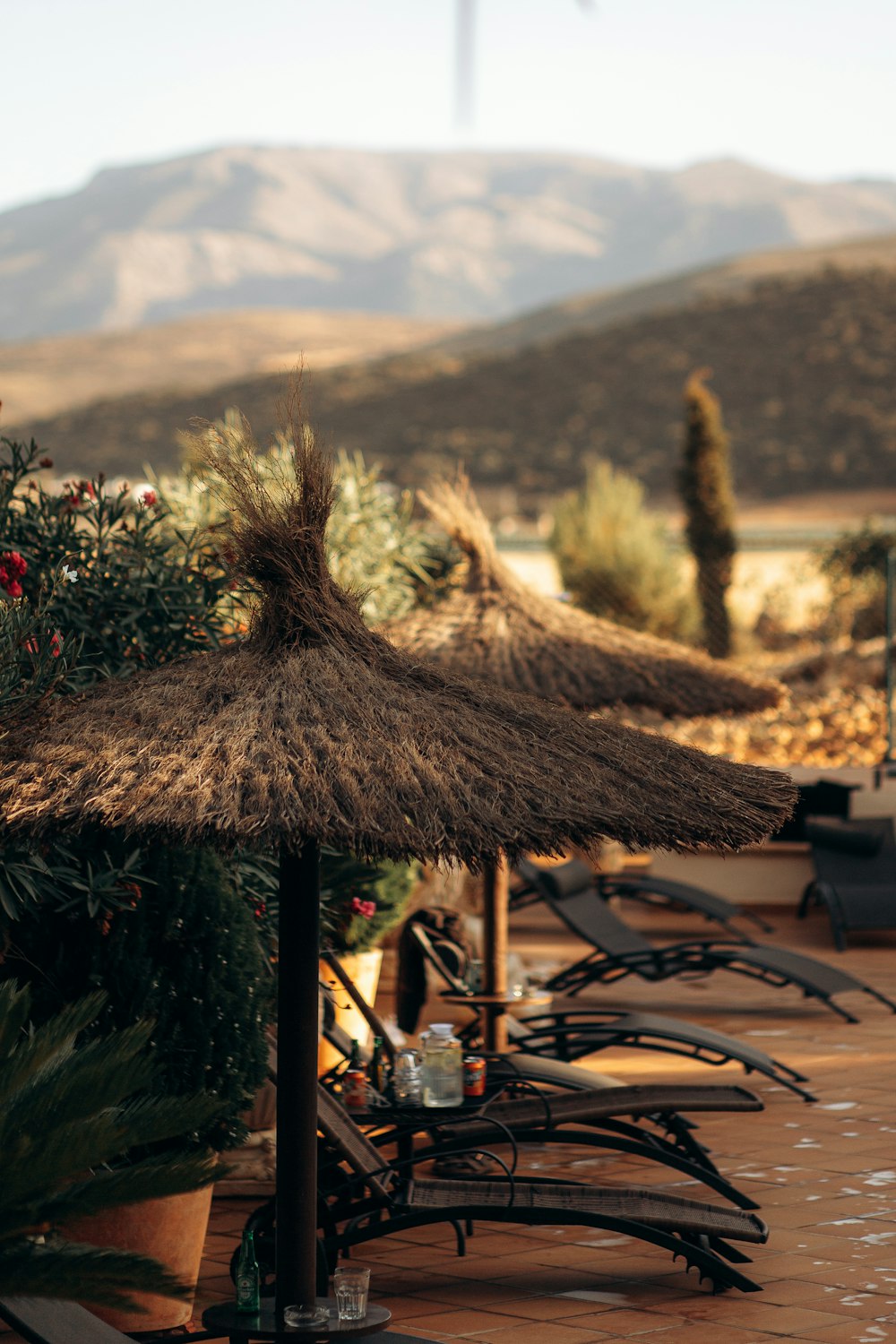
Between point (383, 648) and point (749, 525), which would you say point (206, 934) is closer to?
point (383, 648)

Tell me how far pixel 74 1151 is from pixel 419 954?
3.41m

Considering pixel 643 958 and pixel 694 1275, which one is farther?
pixel 643 958

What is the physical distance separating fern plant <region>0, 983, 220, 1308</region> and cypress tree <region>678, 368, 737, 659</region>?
58.0 feet

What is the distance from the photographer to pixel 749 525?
39.9 metres

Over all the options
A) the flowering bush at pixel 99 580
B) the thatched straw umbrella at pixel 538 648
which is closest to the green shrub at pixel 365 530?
the thatched straw umbrella at pixel 538 648

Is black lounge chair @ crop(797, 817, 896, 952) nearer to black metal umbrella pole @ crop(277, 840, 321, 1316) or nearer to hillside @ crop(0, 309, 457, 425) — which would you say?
black metal umbrella pole @ crop(277, 840, 321, 1316)

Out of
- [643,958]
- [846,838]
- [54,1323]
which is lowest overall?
[643,958]

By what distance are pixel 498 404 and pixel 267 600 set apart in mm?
45490

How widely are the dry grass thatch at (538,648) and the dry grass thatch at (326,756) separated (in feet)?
10.4

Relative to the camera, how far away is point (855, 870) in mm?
10977

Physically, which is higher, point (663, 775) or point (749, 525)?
point (749, 525)

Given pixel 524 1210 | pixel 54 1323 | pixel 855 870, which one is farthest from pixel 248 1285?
pixel 855 870

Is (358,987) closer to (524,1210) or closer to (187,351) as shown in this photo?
(524,1210)

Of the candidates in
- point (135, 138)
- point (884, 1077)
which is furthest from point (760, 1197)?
point (135, 138)
